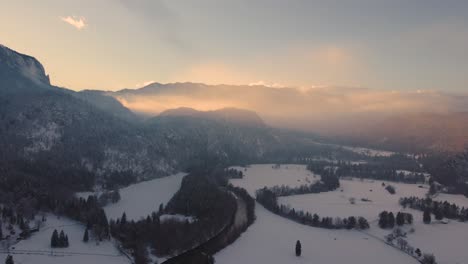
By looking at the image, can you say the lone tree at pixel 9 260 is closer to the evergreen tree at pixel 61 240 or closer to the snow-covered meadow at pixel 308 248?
the evergreen tree at pixel 61 240

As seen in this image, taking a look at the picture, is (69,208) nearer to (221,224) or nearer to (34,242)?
(34,242)

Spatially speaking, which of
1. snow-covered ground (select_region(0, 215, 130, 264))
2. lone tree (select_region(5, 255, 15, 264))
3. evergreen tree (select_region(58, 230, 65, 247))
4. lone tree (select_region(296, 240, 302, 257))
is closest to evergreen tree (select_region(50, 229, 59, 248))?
evergreen tree (select_region(58, 230, 65, 247))

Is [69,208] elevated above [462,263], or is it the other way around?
[69,208]

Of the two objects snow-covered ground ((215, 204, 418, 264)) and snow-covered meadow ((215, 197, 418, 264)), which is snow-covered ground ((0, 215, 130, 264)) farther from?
snow-covered ground ((215, 204, 418, 264))

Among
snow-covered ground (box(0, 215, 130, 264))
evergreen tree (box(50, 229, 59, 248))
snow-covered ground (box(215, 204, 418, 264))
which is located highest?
evergreen tree (box(50, 229, 59, 248))

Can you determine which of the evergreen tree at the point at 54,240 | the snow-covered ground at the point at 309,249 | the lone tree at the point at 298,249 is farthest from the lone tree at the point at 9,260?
the lone tree at the point at 298,249

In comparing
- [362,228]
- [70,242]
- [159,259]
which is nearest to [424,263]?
[362,228]

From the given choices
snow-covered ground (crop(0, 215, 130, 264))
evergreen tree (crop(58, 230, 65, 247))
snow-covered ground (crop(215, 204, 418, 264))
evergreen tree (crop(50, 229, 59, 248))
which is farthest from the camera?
snow-covered ground (crop(215, 204, 418, 264))

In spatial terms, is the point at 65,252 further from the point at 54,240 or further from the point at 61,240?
the point at 54,240
